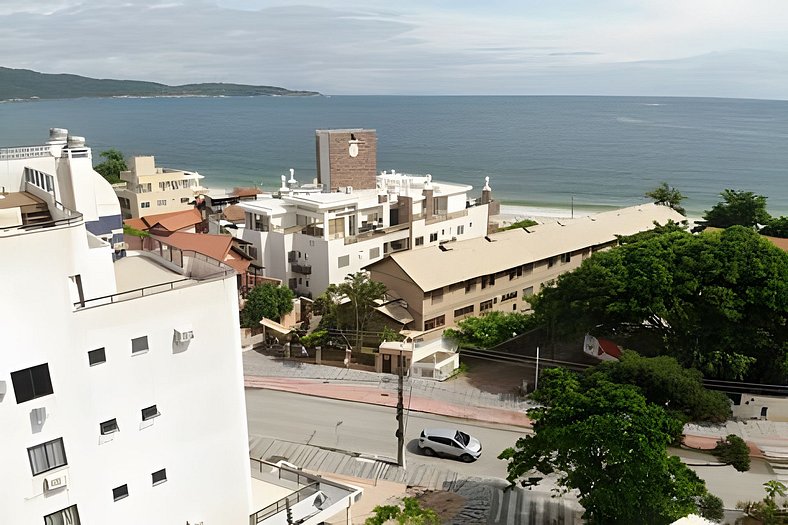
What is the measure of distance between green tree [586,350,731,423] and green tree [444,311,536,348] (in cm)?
806

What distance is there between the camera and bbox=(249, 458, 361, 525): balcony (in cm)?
1827

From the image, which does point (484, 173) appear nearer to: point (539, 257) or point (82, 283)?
point (539, 257)

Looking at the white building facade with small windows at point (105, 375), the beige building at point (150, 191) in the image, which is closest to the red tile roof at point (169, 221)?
the beige building at point (150, 191)

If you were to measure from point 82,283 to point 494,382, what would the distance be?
74.4 feet

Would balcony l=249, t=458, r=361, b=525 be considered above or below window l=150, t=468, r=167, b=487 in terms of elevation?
below

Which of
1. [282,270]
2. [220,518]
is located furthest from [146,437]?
[282,270]

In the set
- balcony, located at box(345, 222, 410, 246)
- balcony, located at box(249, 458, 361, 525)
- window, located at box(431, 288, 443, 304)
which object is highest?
balcony, located at box(345, 222, 410, 246)

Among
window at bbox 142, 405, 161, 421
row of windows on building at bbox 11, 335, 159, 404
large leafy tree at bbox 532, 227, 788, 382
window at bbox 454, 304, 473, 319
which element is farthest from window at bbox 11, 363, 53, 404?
window at bbox 454, 304, 473, 319

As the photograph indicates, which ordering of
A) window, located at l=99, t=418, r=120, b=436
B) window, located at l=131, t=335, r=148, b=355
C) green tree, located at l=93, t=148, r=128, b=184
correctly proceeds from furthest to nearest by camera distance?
green tree, located at l=93, t=148, r=128, b=184
window, located at l=131, t=335, r=148, b=355
window, located at l=99, t=418, r=120, b=436

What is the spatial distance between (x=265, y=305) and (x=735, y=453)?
25.5 metres

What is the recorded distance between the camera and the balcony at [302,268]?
146ft

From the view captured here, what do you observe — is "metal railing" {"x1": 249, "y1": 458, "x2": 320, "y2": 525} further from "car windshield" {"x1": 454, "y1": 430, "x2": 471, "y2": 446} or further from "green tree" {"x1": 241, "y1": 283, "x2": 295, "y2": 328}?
"green tree" {"x1": 241, "y1": 283, "x2": 295, "y2": 328}

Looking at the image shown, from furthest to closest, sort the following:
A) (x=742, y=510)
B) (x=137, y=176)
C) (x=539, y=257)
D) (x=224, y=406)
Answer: (x=137, y=176) → (x=539, y=257) → (x=742, y=510) → (x=224, y=406)

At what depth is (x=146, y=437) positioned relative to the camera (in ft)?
52.3
